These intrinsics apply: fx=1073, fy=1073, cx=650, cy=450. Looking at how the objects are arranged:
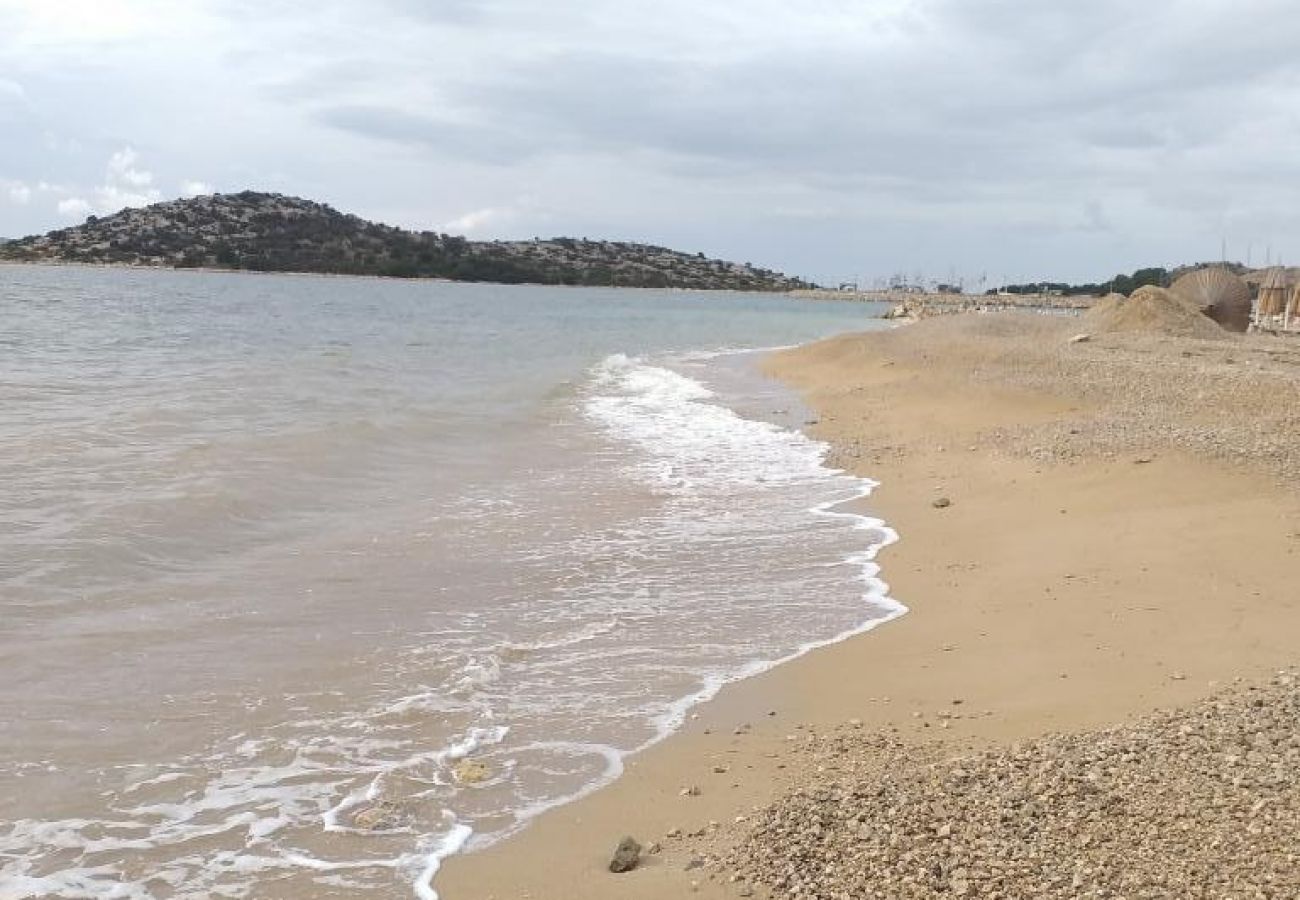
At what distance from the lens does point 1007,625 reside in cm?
684

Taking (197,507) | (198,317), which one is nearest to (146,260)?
(198,317)

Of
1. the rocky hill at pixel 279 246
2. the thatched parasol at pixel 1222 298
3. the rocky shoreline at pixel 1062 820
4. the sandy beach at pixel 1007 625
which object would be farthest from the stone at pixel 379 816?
the rocky hill at pixel 279 246

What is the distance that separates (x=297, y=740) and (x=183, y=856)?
3.52 feet

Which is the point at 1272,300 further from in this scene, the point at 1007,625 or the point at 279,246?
the point at 279,246

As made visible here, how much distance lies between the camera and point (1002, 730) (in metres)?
5.06

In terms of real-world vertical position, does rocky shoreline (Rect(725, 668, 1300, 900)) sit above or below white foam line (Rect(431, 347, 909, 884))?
above

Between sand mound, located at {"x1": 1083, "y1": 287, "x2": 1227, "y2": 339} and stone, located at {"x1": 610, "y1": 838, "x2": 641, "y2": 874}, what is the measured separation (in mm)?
28536

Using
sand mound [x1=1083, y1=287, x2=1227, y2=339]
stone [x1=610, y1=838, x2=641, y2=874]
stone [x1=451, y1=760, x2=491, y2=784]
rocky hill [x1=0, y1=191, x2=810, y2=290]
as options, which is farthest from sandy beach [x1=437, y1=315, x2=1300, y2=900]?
rocky hill [x1=0, y1=191, x2=810, y2=290]

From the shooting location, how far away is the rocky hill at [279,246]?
12529cm

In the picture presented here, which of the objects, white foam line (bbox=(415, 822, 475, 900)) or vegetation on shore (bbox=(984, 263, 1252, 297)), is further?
vegetation on shore (bbox=(984, 263, 1252, 297))

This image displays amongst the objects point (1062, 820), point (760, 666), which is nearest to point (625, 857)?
point (1062, 820)

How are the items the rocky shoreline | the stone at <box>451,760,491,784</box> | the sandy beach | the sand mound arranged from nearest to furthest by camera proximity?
the rocky shoreline → the sandy beach → the stone at <box>451,760,491,784</box> → the sand mound

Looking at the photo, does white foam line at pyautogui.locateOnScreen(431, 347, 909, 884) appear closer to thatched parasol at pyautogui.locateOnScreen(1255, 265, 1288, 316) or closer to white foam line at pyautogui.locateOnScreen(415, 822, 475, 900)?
white foam line at pyautogui.locateOnScreen(415, 822, 475, 900)

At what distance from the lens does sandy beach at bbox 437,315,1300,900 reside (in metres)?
4.32
